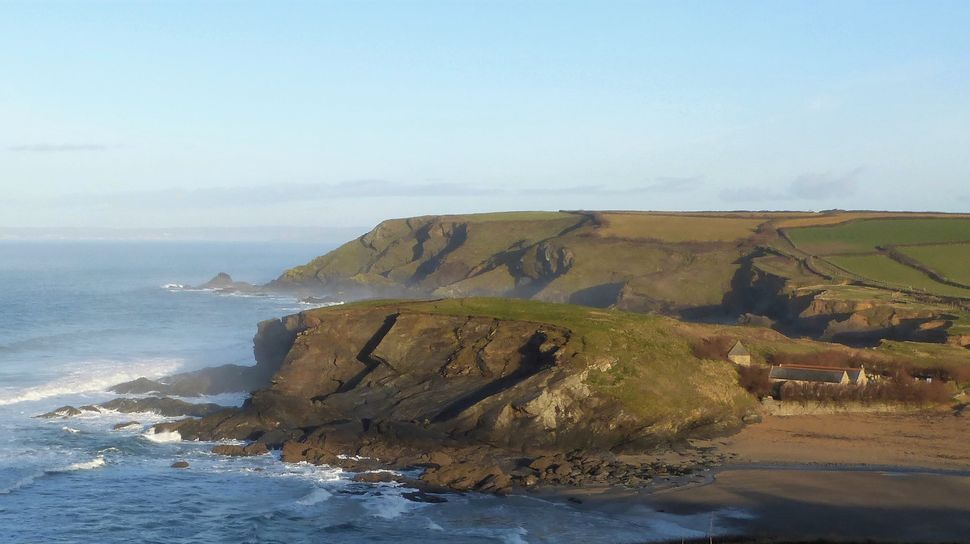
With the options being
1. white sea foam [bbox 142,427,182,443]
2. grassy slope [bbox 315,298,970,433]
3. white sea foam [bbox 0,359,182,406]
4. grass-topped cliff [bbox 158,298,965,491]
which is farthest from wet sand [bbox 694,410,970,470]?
white sea foam [bbox 0,359,182,406]

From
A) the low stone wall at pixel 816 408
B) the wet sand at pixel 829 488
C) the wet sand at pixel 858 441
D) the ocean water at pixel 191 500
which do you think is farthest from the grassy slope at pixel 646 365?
the ocean water at pixel 191 500

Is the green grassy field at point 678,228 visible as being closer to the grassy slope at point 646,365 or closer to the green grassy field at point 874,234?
the green grassy field at point 874,234

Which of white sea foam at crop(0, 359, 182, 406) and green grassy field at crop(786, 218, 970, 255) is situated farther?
green grassy field at crop(786, 218, 970, 255)

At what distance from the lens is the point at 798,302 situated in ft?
254

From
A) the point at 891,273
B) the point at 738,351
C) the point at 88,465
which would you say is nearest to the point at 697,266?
the point at 891,273

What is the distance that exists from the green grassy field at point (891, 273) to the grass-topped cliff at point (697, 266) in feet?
0.40

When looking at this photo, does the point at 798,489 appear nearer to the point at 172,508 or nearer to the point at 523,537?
the point at 523,537

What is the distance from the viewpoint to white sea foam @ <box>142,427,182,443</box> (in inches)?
1925

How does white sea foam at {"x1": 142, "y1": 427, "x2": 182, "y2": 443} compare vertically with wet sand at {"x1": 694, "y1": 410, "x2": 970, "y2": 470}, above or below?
below

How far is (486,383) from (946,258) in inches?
2392

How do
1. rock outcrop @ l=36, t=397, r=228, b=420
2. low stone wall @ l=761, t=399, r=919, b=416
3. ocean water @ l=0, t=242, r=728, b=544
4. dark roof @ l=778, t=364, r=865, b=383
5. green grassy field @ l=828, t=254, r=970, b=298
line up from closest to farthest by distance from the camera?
ocean water @ l=0, t=242, r=728, b=544
low stone wall @ l=761, t=399, r=919, b=416
dark roof @ l=778, t=364, r=865, b=383
rock outcrop @ l=36, t=397, r=228, b=420
green grassy field @ l=828, t=254, r=970, b=298

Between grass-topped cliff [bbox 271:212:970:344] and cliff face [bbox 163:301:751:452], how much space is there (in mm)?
22553

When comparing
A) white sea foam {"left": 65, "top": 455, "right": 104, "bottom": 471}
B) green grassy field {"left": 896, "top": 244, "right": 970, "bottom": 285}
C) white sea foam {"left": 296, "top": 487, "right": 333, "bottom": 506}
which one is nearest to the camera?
white sea foam {"left": 296, "top": 487, "right": 333, "bottom": 506}

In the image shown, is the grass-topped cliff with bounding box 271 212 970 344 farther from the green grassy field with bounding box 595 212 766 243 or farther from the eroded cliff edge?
the eroded cliff edge
